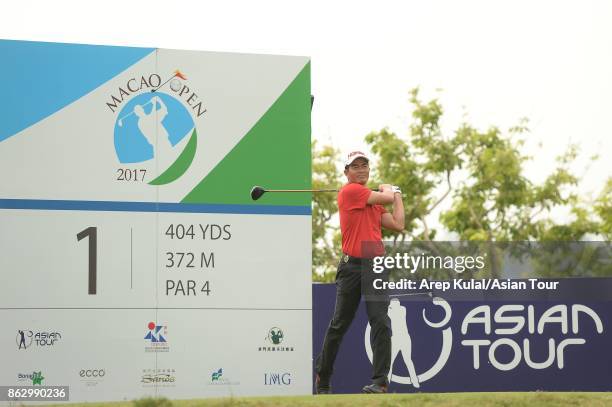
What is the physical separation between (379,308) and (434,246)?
2592 millimetres

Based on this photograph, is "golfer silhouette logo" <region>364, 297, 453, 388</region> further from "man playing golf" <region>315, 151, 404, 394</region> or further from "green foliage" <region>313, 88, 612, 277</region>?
"green foliage" <region>313, 88, 612, 277</region>

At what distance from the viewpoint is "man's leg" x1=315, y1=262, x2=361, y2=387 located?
28.7 ft

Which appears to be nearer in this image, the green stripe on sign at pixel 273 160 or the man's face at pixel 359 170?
the man's face at pixel 359 170

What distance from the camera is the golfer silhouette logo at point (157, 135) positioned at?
8.82 meters

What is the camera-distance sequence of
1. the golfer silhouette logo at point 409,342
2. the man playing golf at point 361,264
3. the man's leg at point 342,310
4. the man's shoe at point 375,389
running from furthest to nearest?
1. the golfer silhouette logo at point 409,342
2. the man's leg at point 342,310
3. the man playing golf at point 361,264
4. the man's shoe at point 375,389

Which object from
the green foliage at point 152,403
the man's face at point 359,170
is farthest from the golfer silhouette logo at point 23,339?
the man's face at point 359,170

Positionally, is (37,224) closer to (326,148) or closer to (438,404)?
(438,404)

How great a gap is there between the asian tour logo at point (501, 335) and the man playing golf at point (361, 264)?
1.86 m

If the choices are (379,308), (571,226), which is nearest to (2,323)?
(379,308)

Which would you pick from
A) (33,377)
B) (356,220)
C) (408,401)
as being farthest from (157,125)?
(408,401)

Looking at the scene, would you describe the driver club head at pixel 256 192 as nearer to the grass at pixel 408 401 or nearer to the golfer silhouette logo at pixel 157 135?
the golfer silhouette logo at pixel 157 135

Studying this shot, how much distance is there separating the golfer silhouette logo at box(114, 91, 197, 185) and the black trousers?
60.0 inches

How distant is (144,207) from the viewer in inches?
347

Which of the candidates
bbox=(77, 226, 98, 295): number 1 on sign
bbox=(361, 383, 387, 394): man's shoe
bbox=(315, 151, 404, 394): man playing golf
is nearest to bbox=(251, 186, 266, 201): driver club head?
bbox=(315, 151, 404, 394): man playing golf
